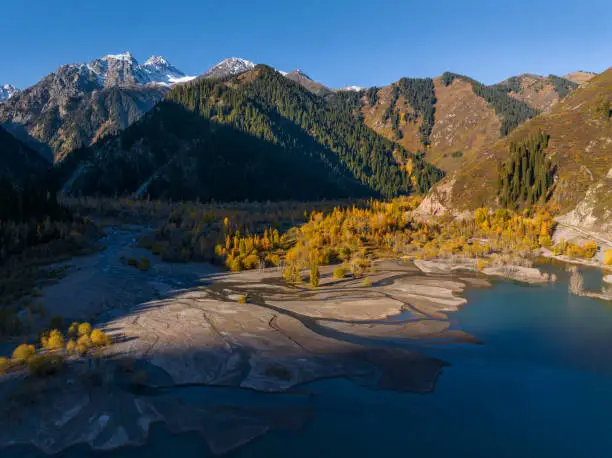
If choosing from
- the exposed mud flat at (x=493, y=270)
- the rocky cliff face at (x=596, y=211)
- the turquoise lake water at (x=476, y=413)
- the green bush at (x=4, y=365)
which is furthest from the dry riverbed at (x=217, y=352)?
the rocky cliff face at (x=596, y=211)

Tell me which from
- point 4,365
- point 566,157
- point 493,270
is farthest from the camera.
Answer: point 566,157

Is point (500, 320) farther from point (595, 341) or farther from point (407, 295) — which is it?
point (407, 295)

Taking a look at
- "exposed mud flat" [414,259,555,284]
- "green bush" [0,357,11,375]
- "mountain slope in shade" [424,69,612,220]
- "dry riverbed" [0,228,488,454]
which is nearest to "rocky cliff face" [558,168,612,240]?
"mountain slope in shade" [424,69,612,220]

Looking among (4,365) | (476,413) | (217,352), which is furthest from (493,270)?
(4,365)

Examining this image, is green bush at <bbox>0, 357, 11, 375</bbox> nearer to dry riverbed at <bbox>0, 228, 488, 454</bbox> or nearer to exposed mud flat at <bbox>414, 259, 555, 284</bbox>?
dry riverbed at <bbox>0, 228, 488, 454</bbox>

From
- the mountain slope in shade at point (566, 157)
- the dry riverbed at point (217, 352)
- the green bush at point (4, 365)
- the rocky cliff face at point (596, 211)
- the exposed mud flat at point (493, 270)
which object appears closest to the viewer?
the dry riverbed at point (217, 352)

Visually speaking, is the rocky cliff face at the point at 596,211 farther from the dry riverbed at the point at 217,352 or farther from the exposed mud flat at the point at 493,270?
the dry riverbed at the point at 217,352

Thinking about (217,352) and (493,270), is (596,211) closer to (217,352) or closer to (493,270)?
(493,270)
